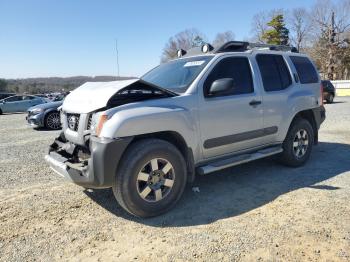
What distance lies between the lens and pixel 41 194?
15.4 feet

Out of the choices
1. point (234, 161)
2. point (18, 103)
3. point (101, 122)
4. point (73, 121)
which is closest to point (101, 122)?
point (101, 122)

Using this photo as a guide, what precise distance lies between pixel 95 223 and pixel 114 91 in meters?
1.52

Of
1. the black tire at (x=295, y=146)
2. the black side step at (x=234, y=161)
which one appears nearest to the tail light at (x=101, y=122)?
the black side step at (x=234, y=161)

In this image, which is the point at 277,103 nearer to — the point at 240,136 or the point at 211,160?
the point at 240,136

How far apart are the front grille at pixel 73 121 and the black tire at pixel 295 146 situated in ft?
11.3

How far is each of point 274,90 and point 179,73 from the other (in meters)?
1.61

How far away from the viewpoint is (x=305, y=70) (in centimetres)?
606

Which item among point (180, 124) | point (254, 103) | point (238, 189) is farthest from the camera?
point (254, 103)

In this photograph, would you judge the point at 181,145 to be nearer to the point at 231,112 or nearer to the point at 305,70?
the point at 231,112

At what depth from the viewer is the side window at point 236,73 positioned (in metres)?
4.54

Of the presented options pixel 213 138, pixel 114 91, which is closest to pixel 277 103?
pixel 213 138

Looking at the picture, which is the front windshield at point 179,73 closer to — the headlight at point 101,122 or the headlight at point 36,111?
the headlight at point 101,122

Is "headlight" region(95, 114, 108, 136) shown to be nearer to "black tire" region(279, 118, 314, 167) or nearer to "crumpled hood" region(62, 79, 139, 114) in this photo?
"crumpled hood" region(62, 79, 139, 114)

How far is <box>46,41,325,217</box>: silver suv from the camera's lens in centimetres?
363
